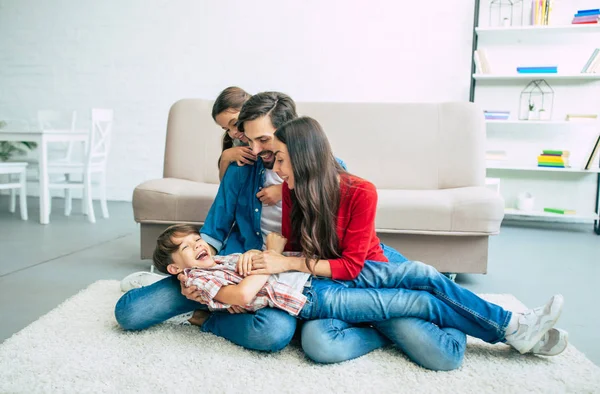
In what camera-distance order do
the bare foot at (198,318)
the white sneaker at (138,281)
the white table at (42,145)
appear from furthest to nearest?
the white table at (42,145) < the white sneaker at (138,281) < the bare foot at (198,318)

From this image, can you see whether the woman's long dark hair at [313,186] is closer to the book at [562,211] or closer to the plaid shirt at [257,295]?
the plaid shirt at [257,295]

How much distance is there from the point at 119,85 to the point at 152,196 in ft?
10.1

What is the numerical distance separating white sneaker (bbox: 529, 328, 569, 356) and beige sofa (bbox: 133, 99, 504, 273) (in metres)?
0.80

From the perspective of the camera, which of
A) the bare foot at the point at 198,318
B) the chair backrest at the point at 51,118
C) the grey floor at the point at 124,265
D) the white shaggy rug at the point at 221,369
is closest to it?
the white shaggy rug at the point at 221,369

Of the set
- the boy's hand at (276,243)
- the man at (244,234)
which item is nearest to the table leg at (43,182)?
the man at (244,234)

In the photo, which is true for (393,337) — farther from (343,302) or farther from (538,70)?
(538,70)

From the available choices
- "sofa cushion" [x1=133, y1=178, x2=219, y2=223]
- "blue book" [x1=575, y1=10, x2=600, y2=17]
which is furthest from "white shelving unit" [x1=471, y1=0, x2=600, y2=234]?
"sofa cushion" [x1=133, y1=178, x2=219, y2=223]

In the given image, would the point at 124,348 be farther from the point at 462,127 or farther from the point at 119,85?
the point at 119,85

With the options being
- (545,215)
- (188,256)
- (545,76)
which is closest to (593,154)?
(545,215)

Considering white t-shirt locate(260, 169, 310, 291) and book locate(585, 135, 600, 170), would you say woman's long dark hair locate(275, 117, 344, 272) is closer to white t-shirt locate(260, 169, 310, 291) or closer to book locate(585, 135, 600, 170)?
white t-shirt locate(260, 169, 310, 291)

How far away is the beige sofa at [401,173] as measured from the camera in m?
2.34

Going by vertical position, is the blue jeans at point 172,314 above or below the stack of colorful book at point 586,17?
below

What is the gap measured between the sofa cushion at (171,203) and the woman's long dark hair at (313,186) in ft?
3.12

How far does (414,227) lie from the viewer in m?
2.35
